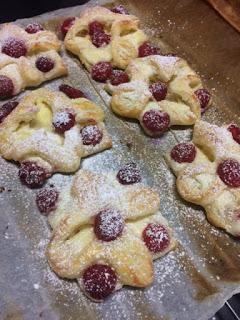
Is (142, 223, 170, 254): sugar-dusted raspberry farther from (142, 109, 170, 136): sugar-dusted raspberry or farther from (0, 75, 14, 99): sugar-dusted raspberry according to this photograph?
(0, 75, 14, 99): sugar-dusted raspberry

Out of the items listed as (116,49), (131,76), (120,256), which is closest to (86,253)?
(120,256)

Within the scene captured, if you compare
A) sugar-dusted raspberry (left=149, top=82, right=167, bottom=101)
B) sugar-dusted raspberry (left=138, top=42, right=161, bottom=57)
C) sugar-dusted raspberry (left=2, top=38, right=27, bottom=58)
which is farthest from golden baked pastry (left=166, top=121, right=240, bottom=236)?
sugar-dusted raspberry (left=2, top=38, right=27, bottom=58)

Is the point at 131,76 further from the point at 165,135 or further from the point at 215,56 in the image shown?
the point at 215,56

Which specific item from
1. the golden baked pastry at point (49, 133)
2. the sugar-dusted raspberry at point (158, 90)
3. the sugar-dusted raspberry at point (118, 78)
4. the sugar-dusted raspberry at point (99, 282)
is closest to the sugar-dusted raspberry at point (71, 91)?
the golden baked pastry at point (49, 133)

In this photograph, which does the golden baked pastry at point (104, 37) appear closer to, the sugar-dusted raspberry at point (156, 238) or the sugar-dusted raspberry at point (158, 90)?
the sugar-dusted raspberry at point (158, 90)

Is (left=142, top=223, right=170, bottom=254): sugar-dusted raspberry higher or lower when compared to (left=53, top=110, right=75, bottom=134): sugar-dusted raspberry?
higher

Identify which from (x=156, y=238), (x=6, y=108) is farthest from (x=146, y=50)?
(x=156, y=238)
